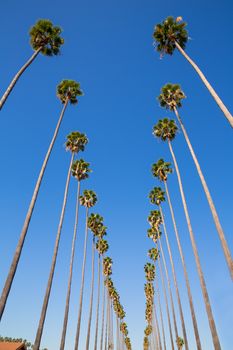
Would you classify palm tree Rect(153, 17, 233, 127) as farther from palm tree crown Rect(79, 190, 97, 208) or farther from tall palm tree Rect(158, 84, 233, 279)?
palm tree crown Rect(79, 190, 97, 208)

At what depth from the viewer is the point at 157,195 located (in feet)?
151

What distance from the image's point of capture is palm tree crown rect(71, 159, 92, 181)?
39312 mm

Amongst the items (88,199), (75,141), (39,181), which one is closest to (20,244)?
(39,181)

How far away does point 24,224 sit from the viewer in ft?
57.3

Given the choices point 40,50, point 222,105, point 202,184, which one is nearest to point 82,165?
point 40,50

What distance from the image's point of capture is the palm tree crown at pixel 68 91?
1167 inches

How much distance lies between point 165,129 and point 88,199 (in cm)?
1913

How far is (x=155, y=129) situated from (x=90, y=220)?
927 inches

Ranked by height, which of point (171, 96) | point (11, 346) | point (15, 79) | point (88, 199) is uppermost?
point (88, 199)

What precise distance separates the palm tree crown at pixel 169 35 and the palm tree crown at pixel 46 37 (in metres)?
8.39

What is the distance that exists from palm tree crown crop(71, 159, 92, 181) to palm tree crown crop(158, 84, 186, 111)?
49.2 ft

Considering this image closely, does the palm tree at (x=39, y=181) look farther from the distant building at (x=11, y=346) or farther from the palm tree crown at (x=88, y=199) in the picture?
the distant building at (x=11, y=346)

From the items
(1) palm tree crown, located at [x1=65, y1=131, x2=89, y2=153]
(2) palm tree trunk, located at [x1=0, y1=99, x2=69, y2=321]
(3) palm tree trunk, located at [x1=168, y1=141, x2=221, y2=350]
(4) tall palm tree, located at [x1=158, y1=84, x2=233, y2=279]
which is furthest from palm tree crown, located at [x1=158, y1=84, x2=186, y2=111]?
(2) palm tree trunk, located at [x1=0, y1=99, x2=69, y2=321]

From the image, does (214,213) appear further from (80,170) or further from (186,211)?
(80,170)
